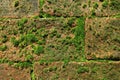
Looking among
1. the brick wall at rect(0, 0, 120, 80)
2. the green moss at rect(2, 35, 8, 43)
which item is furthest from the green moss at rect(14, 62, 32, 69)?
the green moss at rect(2, 35, 8, 43)

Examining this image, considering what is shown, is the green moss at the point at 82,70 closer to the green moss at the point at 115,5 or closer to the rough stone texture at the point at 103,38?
the rough stone texture at the point at 103,38

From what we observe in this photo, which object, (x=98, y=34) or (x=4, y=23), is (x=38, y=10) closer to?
(x=4, y=23)

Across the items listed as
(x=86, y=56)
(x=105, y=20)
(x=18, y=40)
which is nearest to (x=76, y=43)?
(x=86, y=56)

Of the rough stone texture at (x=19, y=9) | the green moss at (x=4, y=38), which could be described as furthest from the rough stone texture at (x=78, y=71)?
the rough stone texture at (x=19, y=9)

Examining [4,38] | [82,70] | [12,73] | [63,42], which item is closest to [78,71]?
[82,70]

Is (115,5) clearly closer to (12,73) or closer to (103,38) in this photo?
(103,38)

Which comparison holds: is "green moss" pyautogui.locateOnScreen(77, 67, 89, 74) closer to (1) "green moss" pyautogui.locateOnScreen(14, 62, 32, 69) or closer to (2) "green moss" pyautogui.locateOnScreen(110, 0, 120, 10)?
(1) "green moss" pyautogui.locateOnScreen(14, 62, 32, 69)
